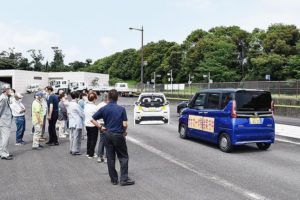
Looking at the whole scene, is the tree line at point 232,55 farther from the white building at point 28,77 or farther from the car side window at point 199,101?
the car side window at point 199,101

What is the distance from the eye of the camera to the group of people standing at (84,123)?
21.5 ft

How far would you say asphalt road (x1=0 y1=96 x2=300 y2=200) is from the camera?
6023 mm

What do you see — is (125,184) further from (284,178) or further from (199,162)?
(284,178)

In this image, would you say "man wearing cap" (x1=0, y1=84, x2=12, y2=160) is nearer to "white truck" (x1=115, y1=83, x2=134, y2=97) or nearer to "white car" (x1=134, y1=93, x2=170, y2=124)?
"white car" (x1=134, y1=93, x2=170, y2=124)

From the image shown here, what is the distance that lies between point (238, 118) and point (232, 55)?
174ft

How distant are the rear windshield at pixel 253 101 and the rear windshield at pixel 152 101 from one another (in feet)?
23.1

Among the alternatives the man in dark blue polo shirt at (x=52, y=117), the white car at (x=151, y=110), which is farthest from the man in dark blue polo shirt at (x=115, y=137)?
the white car at (x=151, y=110)

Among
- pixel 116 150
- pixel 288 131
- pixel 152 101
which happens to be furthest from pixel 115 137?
pixel 152 101

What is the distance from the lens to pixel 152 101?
17.3 metres

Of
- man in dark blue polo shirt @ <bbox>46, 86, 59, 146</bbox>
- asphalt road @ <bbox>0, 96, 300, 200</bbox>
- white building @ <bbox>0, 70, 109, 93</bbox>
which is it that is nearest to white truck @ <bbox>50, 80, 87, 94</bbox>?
white building @ <bbox>0, 70, 109, 93</bbox>

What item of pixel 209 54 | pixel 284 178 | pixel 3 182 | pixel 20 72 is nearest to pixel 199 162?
pixel 284 178

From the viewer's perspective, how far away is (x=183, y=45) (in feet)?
272

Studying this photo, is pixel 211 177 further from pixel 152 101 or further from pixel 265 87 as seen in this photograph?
pixel 265 87

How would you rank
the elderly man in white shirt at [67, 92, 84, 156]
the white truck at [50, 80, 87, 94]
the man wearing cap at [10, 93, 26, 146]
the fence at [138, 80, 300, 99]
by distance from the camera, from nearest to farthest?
the elderly man in white shirt at [67, 92, 84, 156], the man wearing cap at [10, 93, 26, 146], the fence at [138, 80, 300, 99], the white truck at [50, 80, 87, 94]
